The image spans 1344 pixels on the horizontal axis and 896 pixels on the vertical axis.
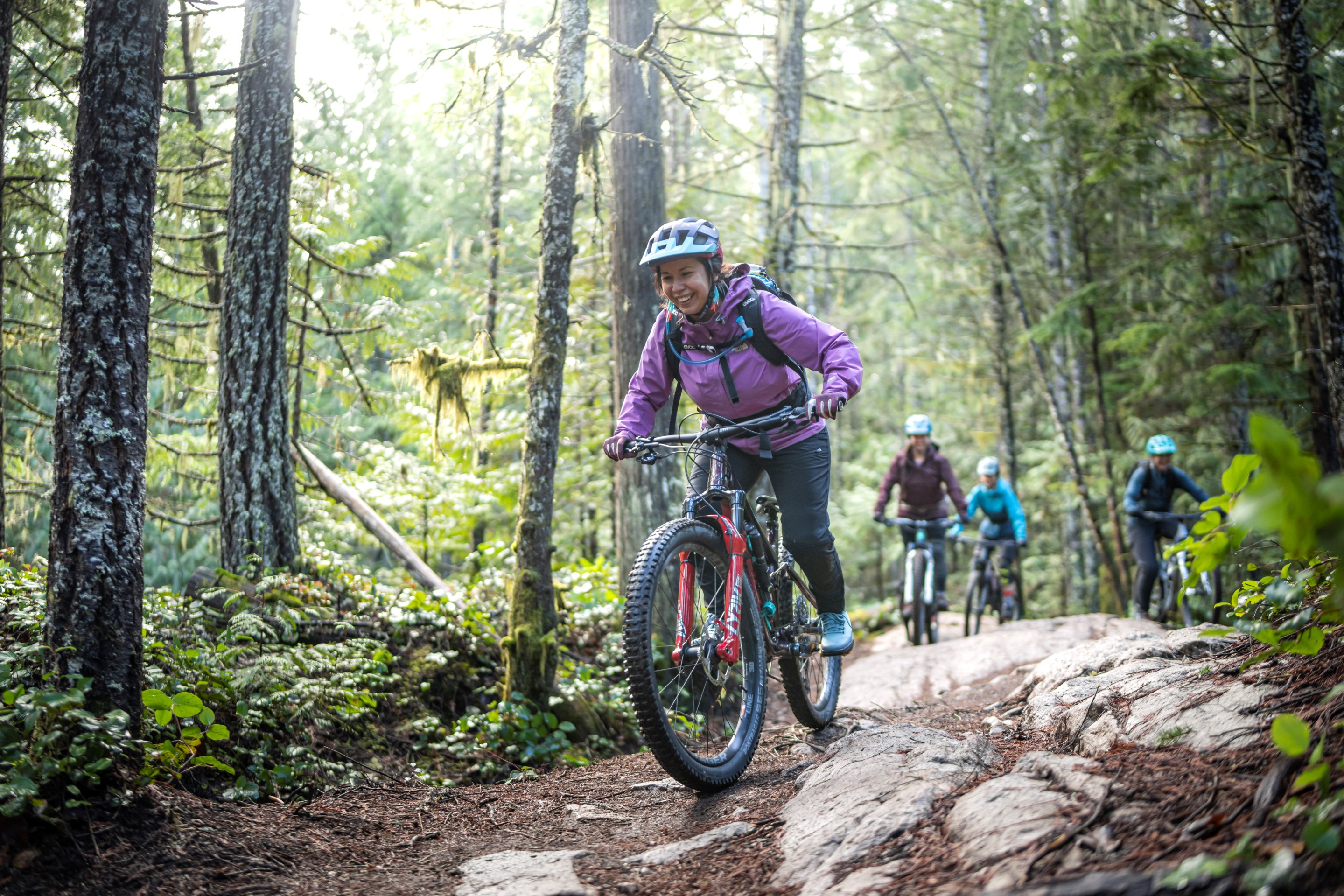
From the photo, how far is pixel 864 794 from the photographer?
326 centimetres

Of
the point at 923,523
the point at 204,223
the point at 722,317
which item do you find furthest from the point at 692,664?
the point at 204,223

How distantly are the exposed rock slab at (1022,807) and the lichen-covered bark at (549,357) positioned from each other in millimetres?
3747

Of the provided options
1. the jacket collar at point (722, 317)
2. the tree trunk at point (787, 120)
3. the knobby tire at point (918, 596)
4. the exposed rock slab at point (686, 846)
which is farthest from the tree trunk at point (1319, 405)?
the exposed rock slab at point (686, 846)

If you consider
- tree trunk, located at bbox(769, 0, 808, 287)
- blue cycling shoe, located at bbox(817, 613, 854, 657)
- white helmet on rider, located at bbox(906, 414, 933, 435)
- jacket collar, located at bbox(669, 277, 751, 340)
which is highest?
tree trunk, located at bbox(769, 0, 808, 287)

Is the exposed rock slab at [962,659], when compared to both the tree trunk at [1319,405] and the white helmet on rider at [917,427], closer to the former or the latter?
the white helmet on rider at [917,427]

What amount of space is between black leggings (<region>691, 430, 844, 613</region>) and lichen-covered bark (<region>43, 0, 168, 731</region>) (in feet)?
8.62

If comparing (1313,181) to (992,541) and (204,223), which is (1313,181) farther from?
(204,223)

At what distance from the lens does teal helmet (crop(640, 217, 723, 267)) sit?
418 cm

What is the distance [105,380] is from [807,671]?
4.02 m

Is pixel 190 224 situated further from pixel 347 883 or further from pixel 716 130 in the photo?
pixel 716 130

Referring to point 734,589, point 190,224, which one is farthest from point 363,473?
point 734,589

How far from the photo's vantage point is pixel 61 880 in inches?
111

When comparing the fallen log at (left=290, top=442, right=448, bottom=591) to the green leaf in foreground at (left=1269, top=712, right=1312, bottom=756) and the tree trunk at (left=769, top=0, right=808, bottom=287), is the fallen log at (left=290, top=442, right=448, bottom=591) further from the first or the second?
the green leaf in foreground at (left=1269, top=712, right=1312, bottom=756)

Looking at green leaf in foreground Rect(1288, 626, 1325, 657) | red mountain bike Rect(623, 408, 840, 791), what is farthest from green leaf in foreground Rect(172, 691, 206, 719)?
green leaf in foreground Rect(1288, 626, 1325, 657)
